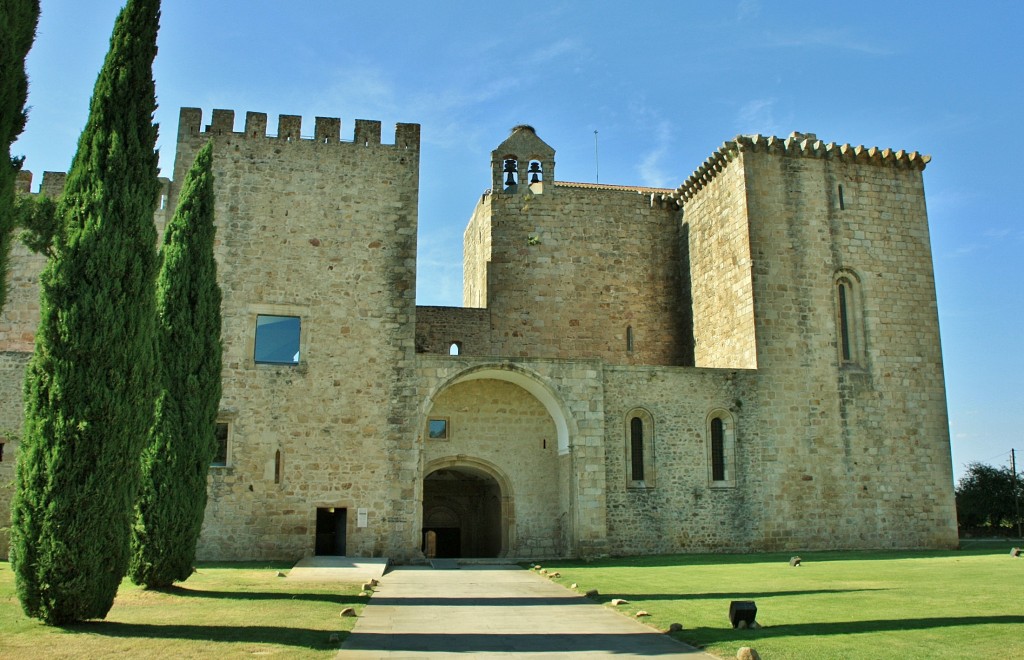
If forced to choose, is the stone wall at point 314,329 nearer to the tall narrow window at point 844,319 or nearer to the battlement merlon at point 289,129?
the battlement merlon at point 289,129

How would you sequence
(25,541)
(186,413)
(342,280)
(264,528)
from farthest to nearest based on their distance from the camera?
1. (342,280)
2. (264,528)
3. (186,413)
4. (25,541)

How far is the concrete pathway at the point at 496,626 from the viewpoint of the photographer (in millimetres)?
8305

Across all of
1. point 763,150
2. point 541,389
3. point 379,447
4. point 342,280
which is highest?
point 763,150

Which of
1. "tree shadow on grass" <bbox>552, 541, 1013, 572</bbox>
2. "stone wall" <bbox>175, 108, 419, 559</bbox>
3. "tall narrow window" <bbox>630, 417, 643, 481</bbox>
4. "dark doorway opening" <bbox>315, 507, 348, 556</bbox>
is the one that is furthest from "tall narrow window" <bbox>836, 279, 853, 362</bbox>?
"dark doorway opening" <bbox>315, 507, 348, 556</bbox>

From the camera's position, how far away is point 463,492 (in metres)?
25.8

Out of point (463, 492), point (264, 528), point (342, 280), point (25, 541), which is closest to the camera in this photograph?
point (25, 541)

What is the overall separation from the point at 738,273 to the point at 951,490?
7.94 metres

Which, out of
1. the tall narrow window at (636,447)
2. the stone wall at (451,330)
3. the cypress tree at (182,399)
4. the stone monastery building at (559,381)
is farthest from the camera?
the stone wall at (451,330)

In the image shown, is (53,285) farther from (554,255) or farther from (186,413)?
(554,255)

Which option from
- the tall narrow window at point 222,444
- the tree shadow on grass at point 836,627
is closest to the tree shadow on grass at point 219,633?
the tree shadow on grass at point 836,627

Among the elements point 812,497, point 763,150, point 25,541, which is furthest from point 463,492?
point 25,541

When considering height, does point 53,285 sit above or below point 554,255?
below

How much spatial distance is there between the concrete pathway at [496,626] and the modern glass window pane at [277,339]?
7.45m

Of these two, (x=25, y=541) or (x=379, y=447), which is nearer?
(x=25, y=541)
